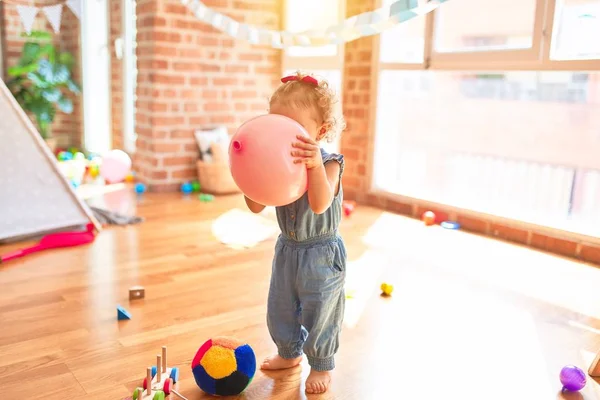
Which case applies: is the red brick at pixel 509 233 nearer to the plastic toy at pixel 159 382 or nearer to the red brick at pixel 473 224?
the red brick at pixel 473 224

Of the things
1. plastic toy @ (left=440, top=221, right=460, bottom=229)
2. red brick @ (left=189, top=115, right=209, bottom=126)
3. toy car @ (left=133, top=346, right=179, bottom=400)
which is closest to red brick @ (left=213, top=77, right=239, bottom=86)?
red brick @ (left=189, top=115, right=209, bottom=126)

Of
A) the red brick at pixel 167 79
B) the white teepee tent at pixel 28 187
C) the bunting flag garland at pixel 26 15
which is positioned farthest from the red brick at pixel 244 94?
the white teepee tent at pixel 28 187

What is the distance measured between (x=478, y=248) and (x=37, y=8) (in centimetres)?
267

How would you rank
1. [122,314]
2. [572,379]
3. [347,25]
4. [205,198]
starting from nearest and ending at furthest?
[572,379]
[122,314]
[347,25]
[205,198]

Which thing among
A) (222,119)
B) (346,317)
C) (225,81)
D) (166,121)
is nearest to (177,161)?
(166,121)

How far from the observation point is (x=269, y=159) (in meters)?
1.22

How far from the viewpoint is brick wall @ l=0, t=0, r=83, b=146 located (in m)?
5.45

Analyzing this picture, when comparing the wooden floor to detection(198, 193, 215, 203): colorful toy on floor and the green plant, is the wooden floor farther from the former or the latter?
the green plant

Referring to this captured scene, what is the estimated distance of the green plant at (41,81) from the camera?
5.21 meters

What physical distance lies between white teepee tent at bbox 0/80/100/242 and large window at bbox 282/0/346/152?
5.84 feet

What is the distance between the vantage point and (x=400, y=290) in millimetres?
2242

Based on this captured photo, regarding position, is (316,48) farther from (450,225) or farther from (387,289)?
(387,289)

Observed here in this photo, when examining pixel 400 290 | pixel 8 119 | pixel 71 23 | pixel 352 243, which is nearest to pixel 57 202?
pixel 8 119

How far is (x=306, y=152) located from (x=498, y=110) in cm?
370
